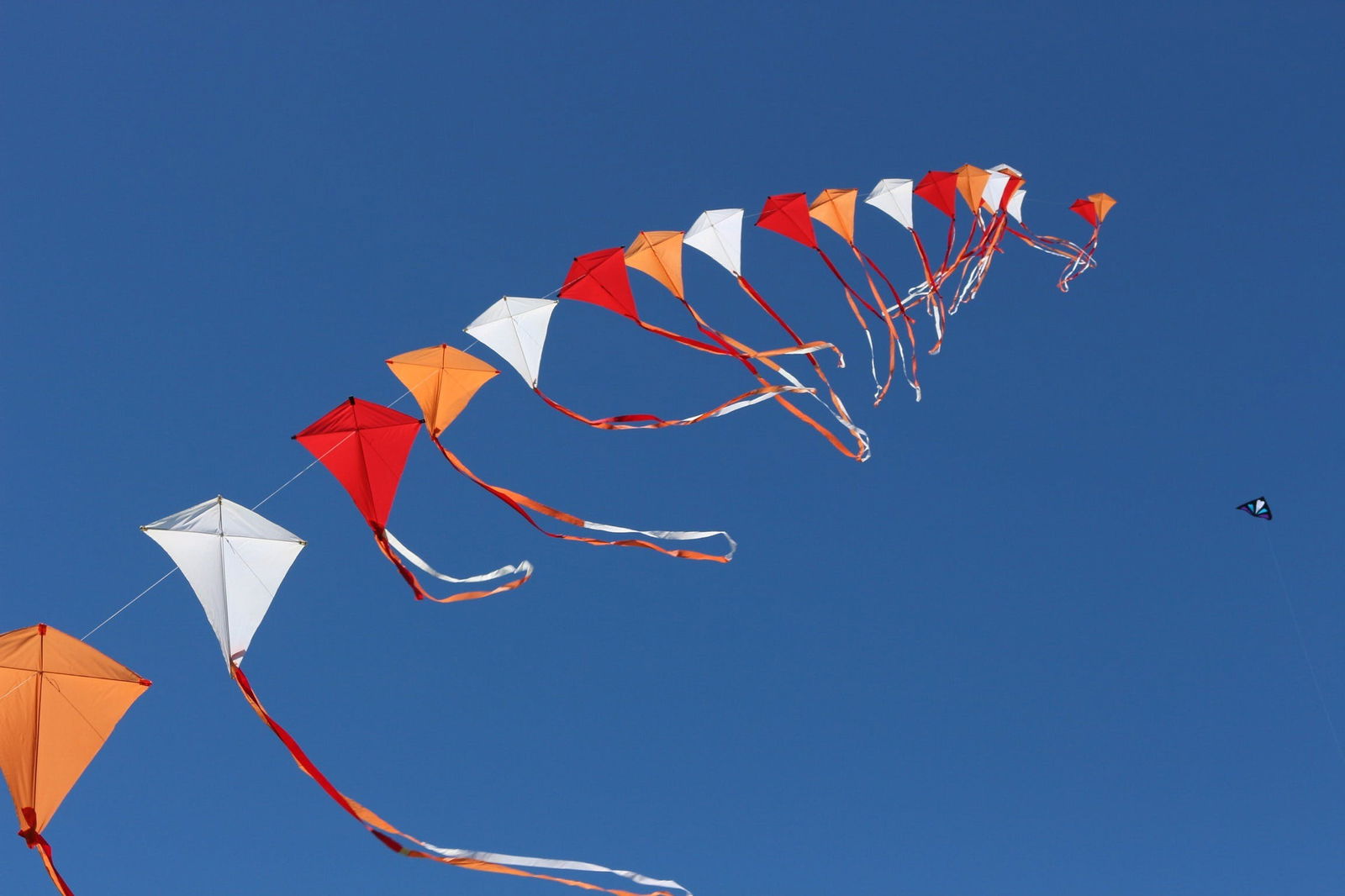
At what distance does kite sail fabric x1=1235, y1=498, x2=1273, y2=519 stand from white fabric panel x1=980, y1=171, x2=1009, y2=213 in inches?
501

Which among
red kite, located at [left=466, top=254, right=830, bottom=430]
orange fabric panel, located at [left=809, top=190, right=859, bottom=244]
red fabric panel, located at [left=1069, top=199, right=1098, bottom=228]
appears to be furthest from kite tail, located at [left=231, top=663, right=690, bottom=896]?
red fabric panel, located at [left=1069, top=199, right=1098, bottom=228]

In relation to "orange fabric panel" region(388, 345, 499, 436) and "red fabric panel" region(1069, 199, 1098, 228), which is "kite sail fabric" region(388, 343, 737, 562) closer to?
"orange fabric panel" region(388, 345, 499, 436)

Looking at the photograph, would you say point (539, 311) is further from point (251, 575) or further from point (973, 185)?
point (973, 185)

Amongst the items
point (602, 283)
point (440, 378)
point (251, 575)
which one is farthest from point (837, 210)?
point (251, 575)

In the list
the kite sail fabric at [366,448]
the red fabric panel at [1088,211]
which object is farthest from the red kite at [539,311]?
the red fabric panel at [1088,211]

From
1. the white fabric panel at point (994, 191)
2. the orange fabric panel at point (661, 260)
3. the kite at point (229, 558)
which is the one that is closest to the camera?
the kite at point (229, 558)

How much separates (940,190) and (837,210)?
273cm

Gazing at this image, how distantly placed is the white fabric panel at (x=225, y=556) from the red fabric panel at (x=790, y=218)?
11.8m

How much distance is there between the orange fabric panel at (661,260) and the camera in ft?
56.2

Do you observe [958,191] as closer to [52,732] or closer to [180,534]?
[180,534]

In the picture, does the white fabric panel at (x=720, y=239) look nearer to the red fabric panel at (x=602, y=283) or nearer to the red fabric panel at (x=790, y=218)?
the red fabric panel at (x=790, y=218)

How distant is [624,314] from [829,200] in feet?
19.1

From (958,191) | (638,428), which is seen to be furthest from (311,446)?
(958,191)

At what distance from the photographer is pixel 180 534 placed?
1119 centimetres
